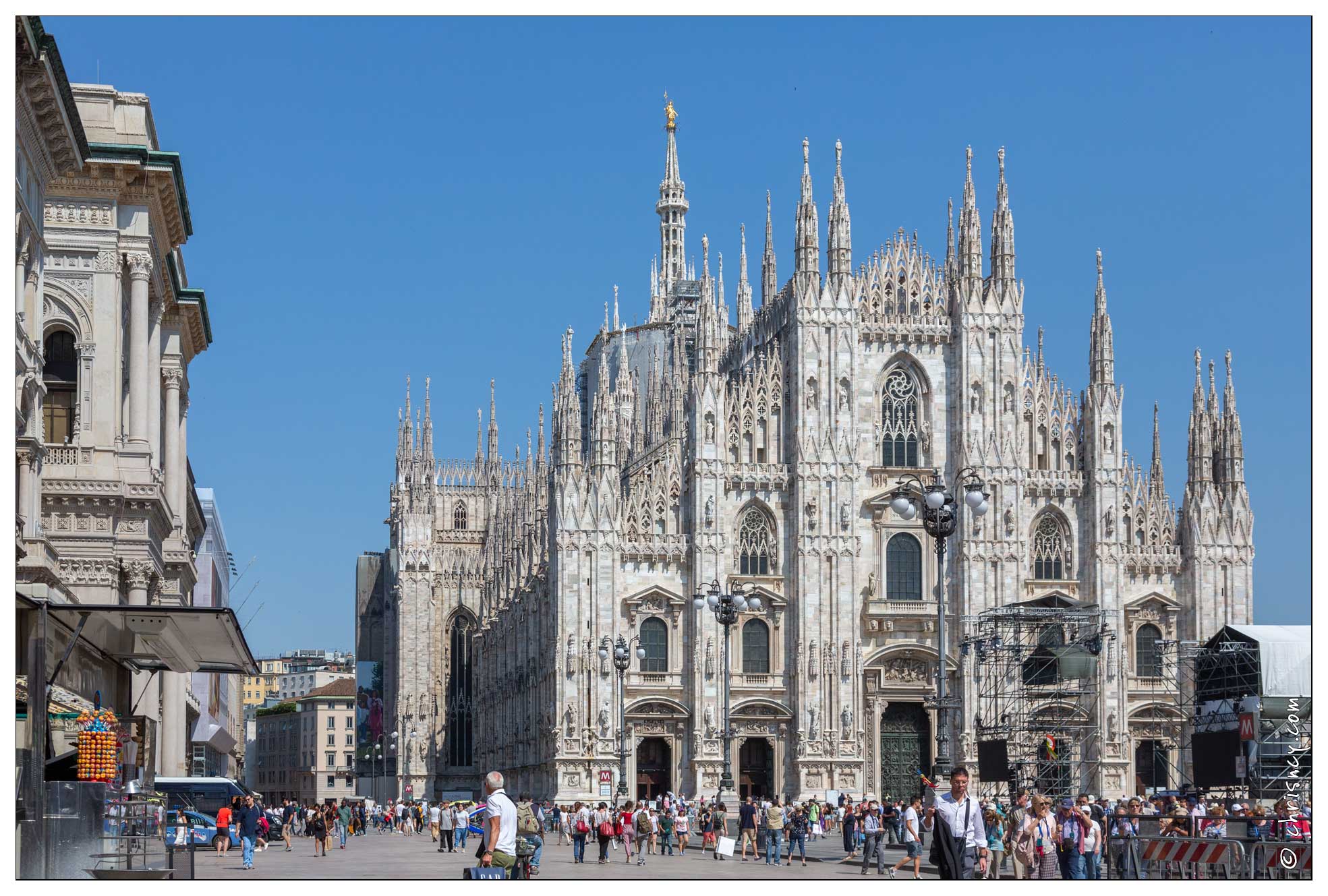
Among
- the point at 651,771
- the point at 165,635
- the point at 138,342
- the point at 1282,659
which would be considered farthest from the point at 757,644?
the point at 165,635

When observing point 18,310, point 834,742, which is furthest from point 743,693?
point 18,310

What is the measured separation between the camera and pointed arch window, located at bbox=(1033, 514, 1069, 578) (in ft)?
238

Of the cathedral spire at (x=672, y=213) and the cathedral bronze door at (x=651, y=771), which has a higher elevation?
the cathedral spire at (x=672, y=213)

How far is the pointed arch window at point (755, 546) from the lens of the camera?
71125 mm

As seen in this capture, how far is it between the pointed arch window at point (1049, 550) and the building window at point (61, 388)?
40.1 meters

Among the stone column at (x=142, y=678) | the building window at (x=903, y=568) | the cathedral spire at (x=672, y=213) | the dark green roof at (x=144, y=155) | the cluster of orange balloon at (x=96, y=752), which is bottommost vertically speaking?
the cluster of orange balloon at (x=96, y=752)

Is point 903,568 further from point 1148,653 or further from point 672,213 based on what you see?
point 672,213

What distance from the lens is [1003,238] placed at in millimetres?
72062

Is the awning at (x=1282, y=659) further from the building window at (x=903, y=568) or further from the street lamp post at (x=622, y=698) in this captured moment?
the street lamp post at (x=622, y=698)

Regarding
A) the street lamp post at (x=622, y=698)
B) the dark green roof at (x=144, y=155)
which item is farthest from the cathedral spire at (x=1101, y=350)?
the dark green roof at (x=144, y=155)

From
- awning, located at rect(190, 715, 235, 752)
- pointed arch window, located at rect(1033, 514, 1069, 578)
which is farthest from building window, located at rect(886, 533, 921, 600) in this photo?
awning, located at rect(190, 715, 235, 752)

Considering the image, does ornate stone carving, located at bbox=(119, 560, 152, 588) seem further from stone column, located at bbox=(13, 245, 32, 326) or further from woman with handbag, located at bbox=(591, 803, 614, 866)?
woman with handbag, located at bbox=(591, 803, 614, 866)

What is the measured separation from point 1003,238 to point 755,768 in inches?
809
